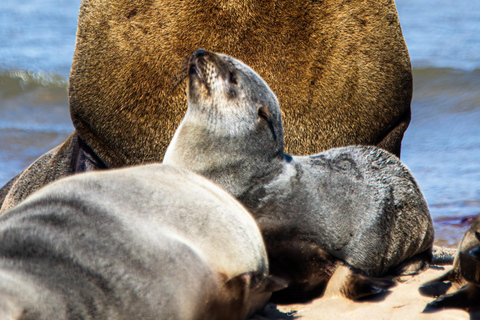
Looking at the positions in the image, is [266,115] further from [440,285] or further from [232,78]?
[440,285]

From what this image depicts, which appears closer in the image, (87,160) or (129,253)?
(129,253)

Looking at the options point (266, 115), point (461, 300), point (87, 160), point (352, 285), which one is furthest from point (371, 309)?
point (87, 160)

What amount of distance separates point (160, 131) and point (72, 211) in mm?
1999

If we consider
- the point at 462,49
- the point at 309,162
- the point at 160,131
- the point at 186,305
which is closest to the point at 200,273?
the point at 186,305

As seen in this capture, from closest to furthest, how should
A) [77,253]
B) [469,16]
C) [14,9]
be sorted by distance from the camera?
1. [77,253]
2. [469,16]
3. [14,9]

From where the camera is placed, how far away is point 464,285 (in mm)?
3020

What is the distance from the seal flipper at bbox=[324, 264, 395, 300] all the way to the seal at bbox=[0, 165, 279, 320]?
0.59 meters

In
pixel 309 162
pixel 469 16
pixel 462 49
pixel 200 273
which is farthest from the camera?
pixel 469 16

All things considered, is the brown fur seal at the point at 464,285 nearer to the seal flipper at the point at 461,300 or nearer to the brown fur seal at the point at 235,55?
the seal flipper at the point at 461,300

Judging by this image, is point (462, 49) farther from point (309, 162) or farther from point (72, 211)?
point (72, 211)

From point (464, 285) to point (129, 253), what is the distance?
1489mm

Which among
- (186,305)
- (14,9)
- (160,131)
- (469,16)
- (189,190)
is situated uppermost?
(189,190)

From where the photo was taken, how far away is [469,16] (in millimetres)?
18781

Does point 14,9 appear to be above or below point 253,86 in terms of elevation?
below
